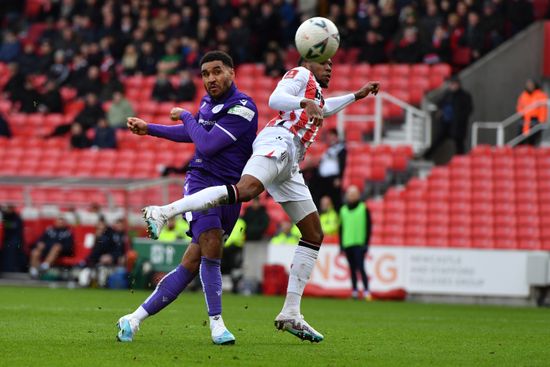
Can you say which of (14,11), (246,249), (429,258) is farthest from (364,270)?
(14,11)

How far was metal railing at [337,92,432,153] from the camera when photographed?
2392cm

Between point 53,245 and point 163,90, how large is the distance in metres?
6.41

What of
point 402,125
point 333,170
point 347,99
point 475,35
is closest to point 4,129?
point 402,125

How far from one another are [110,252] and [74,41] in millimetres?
10245

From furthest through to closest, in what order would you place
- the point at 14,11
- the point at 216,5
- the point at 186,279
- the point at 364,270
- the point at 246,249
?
the point at 14,11 < the point at 216,5 < the point at 246,249 < the point at 364,270 < the point at 186,279

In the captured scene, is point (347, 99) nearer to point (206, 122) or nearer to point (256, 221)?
point (206, 122)

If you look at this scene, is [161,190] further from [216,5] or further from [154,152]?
[216,5]

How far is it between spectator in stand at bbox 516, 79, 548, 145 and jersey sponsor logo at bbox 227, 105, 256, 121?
14798 millimetres

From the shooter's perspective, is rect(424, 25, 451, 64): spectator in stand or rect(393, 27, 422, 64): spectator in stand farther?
rect(393, 27, 422, 64): spectator in stand

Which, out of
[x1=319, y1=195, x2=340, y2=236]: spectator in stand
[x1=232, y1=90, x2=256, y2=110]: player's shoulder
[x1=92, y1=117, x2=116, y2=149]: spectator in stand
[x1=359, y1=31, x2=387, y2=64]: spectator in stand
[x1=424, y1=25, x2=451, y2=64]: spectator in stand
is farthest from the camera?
[x1=92, y1=117, x2=116, y2=149]: spectator in stand

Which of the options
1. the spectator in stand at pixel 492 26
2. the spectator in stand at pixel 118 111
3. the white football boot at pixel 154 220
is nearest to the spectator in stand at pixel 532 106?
the spectator in stand at pixel 492 26

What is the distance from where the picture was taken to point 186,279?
29.8 feet

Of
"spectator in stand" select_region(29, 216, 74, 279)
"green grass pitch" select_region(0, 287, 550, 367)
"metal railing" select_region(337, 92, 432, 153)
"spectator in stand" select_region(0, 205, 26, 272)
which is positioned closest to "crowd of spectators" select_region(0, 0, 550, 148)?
"metal railing" select_region(337, 92, 432, 153)

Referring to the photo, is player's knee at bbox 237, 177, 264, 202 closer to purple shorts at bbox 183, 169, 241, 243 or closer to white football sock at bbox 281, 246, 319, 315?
purple shorts at bbox 183, 169, 241, 243
